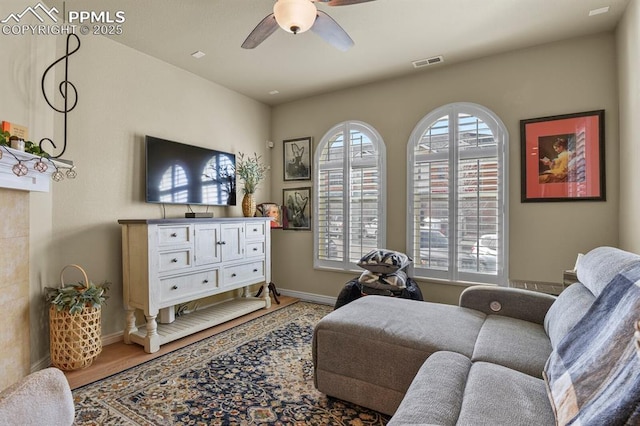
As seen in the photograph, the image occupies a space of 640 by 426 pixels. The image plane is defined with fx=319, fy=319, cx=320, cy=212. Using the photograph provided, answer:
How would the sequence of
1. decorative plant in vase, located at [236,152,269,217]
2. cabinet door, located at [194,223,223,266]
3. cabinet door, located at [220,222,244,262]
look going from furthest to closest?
decorative plant in vase, located at [236,152,269,217] < cabinet door, located at [220,222,244,262] < cabinet door, located at [194,223,223,266]

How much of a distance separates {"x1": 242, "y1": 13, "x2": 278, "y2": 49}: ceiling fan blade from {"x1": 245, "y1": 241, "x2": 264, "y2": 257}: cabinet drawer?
83.9 inches

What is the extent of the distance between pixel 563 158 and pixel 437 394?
2740mm

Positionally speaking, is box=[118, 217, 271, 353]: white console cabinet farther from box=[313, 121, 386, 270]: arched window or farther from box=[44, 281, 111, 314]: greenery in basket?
box=[313, 121, 386, 270]: arched window

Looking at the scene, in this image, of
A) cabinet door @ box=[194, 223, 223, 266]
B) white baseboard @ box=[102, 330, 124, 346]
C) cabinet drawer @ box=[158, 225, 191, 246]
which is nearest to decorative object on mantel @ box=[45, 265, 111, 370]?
white baseboard @ box=[102, 330, 124, 346]

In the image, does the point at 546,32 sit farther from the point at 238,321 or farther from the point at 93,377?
the point at 93,377

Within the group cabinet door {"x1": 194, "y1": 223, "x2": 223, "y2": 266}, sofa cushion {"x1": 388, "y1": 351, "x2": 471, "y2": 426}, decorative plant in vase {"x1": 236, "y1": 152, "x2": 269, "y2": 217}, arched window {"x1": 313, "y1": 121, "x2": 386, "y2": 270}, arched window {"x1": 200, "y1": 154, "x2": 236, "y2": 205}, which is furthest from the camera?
decorative plant in vase {"x1": 236, "y1": 152, "x2": 269, "y2": 217}

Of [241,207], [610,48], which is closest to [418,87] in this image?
[610,48]

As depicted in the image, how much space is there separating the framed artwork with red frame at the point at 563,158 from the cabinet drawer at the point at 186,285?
3.17m

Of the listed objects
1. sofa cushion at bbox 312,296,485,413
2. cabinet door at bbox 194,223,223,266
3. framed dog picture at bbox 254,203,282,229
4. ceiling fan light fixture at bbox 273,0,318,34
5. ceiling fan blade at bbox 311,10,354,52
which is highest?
ceiling fan blade at bbox 311,10,354,52

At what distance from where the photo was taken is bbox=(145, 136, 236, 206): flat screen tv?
314cm

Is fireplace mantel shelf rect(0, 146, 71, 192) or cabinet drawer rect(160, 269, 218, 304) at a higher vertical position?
fireplace mantel shelf rect(0, 146, 71, 192)

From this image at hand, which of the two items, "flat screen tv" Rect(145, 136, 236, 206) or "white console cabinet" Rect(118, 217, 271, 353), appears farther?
"flat screen tv" Rect(145, 136, 236, 206)

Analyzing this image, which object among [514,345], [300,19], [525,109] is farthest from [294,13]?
[525,109]

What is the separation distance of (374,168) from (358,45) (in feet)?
4.52
